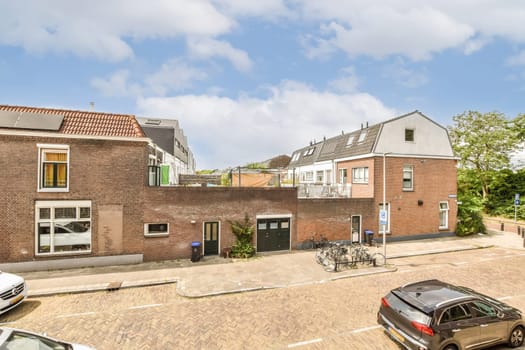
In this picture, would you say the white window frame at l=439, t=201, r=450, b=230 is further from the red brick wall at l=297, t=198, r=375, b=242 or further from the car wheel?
the car wheel

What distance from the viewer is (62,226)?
502 inches

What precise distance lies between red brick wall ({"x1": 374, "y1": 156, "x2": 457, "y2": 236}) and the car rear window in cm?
1205

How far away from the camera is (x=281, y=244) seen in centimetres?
1617

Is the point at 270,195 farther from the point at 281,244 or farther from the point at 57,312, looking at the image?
the point at 57,312

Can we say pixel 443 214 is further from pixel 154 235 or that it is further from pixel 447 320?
pixel 154 235

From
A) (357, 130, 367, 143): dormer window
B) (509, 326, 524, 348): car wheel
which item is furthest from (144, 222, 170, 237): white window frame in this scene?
(357, 130, 367, 143): dormer window

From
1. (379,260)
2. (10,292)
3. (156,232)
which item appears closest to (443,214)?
(379,260)

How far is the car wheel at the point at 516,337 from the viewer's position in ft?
23.1

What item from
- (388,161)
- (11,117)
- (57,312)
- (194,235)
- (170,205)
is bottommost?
(57,312)

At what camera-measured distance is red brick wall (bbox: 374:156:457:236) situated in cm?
1902

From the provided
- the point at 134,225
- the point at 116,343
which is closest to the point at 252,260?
the point at 134,225

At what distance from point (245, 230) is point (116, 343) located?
878 cm

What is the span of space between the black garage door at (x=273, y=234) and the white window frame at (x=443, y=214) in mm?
13718

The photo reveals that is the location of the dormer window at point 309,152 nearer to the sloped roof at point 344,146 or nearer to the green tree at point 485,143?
the sloped roof at point 344,146
